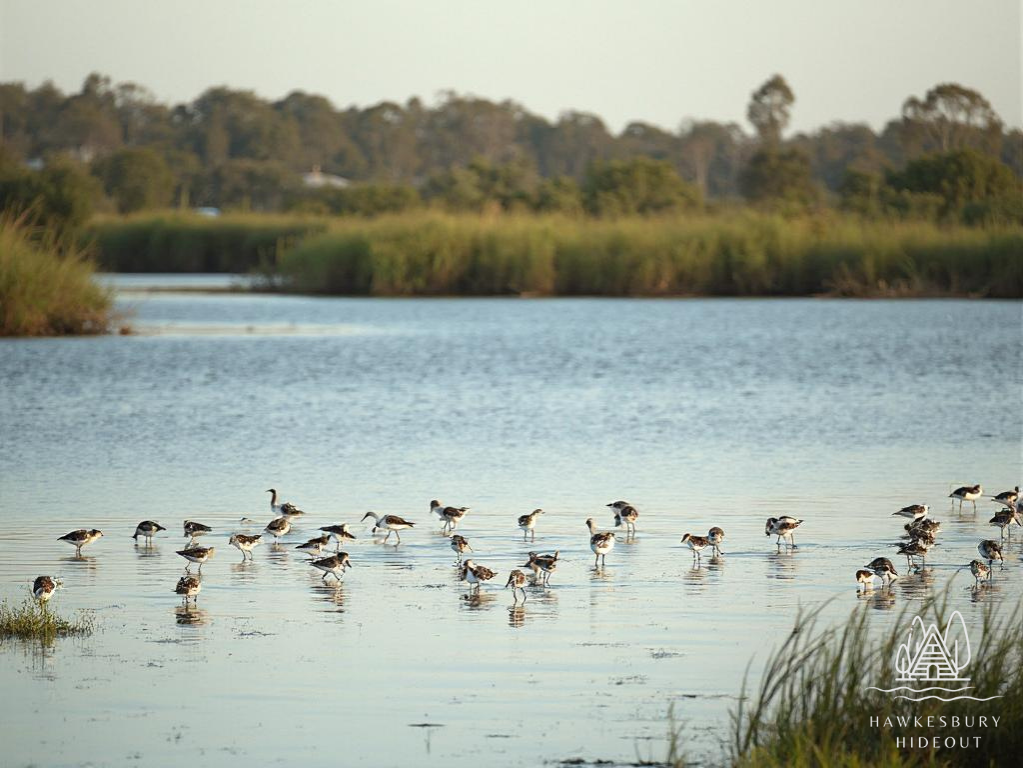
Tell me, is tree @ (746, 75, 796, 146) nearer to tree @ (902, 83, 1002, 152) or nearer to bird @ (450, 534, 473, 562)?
tree @ (902, 83, 1002, 152)

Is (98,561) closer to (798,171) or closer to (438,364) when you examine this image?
(438,364)

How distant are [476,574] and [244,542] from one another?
6.59ft

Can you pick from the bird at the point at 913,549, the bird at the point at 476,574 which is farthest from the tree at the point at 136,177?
the bird at the point at 913,549

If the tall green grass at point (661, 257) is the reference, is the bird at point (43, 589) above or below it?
below

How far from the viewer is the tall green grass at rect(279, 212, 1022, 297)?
162 feet

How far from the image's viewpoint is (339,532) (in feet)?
38.9

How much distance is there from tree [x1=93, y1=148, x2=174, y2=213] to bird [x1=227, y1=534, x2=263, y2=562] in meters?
87.9

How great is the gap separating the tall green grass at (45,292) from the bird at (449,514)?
1993 centimetres

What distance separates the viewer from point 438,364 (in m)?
30.0

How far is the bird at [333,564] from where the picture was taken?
1068 centimetres

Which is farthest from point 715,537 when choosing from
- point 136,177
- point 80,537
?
point 136,177

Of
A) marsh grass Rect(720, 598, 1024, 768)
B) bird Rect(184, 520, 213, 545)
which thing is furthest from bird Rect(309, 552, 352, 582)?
marsh grass Rect(720, 598, 1024, 768)

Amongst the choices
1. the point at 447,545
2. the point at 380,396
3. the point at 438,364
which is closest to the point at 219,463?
the point at 447,545

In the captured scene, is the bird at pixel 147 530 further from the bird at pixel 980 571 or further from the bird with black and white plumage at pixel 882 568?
the bird at pixel 980 571
